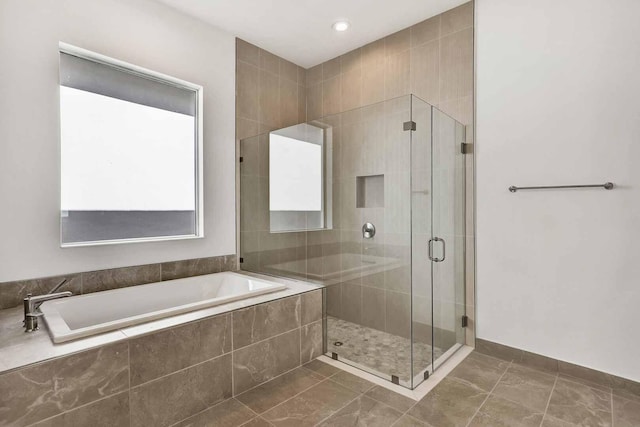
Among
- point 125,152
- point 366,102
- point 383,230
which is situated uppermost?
point 366,102

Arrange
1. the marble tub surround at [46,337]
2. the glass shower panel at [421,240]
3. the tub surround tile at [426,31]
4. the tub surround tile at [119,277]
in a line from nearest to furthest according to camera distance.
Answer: the marble tub surround at [46,337] → the glass shower panel at [421,240] → the tub surround tile at [119,277] → the tub surround tile at [426,31]

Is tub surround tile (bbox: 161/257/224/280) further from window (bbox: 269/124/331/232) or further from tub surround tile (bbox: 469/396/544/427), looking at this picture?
tub surround tile (bbox: 469/396/544/427)

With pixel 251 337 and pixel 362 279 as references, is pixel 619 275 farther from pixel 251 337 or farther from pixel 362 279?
pixel 251 337

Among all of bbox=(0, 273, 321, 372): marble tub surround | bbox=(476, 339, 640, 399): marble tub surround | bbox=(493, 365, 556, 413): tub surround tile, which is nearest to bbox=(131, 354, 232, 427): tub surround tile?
bbox=(0, 273, 321, 372): marble tub surround

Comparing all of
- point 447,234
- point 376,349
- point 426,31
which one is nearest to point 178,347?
point 376,349

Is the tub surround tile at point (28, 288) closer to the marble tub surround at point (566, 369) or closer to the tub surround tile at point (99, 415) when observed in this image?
the tub surround tile at point (99, 415)

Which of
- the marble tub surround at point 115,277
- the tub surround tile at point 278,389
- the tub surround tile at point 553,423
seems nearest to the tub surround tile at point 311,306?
the tub surround tile at point 278,389

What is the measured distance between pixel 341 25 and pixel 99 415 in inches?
121

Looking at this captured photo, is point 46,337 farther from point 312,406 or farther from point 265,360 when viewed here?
point 312,406

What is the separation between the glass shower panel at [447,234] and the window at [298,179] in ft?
2.52

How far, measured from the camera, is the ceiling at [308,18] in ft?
8.41

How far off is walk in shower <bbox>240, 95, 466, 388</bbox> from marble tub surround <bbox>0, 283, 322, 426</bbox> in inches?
14.1

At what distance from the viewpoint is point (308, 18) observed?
277cm

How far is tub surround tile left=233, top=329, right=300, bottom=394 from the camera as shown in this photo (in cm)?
193
